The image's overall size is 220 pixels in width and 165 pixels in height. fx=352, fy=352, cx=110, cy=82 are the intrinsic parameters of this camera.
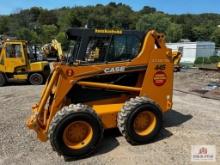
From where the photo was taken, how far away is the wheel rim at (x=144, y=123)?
6953 millimetres

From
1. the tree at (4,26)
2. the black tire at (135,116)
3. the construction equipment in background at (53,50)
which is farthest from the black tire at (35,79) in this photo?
the tree at (4,26)

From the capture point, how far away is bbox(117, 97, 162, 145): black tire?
6.75 metres

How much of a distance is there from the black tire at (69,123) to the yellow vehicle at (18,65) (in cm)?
1027

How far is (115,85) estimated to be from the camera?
721 centimetres

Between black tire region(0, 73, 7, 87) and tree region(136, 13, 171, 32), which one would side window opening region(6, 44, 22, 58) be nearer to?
black tire region(0, 73, 7, 87)

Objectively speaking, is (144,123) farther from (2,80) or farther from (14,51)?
(2,80)

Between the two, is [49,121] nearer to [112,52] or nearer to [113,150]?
[113,150]

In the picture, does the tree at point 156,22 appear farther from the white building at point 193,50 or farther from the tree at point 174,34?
the white building at point 193,50

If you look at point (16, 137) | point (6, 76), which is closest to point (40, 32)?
point (6, 76)

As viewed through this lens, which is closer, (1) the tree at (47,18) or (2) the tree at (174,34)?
A: (2) the tree at (174,34)

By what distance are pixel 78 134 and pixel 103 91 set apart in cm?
122

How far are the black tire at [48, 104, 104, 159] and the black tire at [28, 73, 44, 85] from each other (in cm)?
1032

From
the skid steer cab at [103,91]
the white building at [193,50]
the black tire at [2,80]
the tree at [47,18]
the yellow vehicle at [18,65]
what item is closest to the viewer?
the skid steer cab at [103,91]

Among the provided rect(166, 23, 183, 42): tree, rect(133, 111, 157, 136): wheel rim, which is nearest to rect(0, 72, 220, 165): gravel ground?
rect(133, 111, 157, 136): wheel rim
